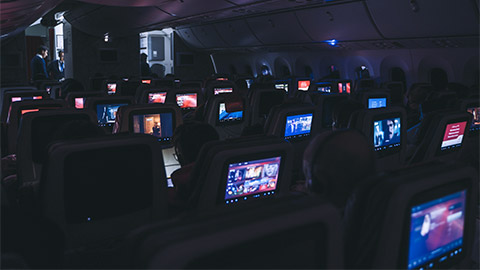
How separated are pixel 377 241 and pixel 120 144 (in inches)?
66.1

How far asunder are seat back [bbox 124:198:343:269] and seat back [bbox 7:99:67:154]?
4981mm

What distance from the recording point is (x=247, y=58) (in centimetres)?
2308

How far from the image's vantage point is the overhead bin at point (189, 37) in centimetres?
2322

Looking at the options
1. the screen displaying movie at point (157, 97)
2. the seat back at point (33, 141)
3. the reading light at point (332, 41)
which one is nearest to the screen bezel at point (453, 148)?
the seat back at point (33, 141)

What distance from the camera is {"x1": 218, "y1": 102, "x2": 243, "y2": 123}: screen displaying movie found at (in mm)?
6855

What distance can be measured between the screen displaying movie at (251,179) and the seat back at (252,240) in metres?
1.45

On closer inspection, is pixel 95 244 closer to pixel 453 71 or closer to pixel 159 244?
pixel 159 244

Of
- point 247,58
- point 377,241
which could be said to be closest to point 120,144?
point 377,241

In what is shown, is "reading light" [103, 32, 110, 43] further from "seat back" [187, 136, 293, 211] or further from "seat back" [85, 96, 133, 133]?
"seat back" [187, 136, 293, 211]

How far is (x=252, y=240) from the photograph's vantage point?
1089mm

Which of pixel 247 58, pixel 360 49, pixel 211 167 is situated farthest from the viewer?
pixel 247 58

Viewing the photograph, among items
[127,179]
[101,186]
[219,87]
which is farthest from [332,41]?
[101,186]

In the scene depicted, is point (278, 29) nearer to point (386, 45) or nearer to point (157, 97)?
point (386, 45)

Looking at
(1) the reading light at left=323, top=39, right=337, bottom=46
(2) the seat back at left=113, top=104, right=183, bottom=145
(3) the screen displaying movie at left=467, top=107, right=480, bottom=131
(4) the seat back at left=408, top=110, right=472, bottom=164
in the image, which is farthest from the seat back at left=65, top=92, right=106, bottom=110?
(1) the reading light at left=323, top=39, right=337, bottom=46
